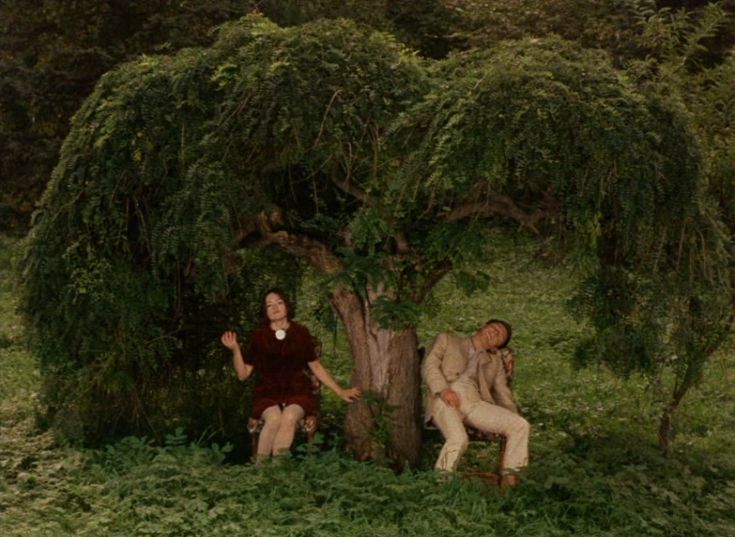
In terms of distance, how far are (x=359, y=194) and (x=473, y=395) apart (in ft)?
5.25

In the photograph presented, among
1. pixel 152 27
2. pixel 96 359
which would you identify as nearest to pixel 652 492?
pixel 96 359

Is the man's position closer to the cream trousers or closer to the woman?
the cream trousers

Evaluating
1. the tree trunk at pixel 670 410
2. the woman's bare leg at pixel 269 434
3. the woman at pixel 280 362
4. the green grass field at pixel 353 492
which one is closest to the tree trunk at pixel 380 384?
the woman at pixel 280 362

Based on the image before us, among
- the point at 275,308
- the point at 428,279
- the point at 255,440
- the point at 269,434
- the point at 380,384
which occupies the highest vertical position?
the point at 428,279

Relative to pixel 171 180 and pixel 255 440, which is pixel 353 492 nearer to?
pixel 255 440

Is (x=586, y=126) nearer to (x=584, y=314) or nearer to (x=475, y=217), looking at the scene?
(x=475, y=217)

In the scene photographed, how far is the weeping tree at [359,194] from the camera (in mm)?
8250

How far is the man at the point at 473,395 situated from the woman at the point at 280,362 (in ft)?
2.15

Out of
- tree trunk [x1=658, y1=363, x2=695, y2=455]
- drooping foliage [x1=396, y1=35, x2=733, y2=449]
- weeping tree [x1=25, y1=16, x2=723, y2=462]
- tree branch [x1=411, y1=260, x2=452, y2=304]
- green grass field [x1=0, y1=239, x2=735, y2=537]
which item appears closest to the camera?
green grass field [x1=0, y1=239, x2=735, y2=537]

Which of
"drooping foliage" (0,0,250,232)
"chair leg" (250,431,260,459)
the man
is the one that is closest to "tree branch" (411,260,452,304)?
the man

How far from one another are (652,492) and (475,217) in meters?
2.13

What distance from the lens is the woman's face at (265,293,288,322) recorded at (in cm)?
948

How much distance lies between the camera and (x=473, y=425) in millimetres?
9188

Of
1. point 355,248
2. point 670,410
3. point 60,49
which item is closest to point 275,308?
point 355,248
